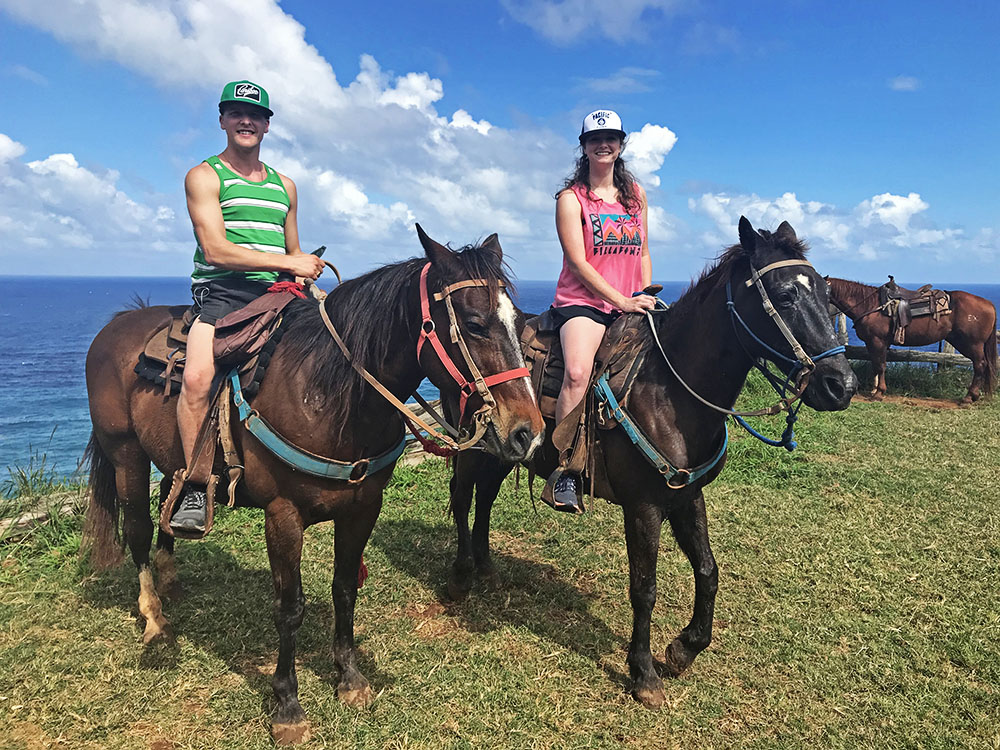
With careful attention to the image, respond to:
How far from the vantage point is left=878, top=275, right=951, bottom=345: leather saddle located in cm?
1271

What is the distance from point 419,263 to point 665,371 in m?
1.73

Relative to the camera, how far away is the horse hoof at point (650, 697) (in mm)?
3568

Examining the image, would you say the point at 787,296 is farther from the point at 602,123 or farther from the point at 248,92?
the point at 248,92

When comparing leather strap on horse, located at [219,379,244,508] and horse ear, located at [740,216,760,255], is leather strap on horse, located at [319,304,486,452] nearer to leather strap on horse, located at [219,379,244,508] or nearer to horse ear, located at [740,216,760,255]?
leather strap on horse, located at [219,379,244,508]

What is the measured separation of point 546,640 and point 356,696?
1.43m

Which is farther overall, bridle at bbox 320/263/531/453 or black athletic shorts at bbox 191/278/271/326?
black athletic shorts at bbox 191/278/271/326

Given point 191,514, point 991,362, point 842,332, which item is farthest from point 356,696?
point 991,362

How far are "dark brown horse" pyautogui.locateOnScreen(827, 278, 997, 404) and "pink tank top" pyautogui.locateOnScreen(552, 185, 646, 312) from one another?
11.4m

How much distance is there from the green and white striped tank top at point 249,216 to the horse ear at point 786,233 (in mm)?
3040

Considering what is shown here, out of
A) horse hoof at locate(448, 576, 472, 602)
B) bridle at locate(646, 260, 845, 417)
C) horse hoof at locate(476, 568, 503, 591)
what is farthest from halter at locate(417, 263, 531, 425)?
horse hoof at locate(476, 568, 503, 591)

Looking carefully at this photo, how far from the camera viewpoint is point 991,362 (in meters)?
12.6

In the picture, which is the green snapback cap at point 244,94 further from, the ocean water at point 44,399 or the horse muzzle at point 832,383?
the horse muzzle at point 832,383

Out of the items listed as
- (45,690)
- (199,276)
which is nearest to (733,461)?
(199,276)

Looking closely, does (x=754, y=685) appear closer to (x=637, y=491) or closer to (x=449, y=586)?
(x=637, y=491)
